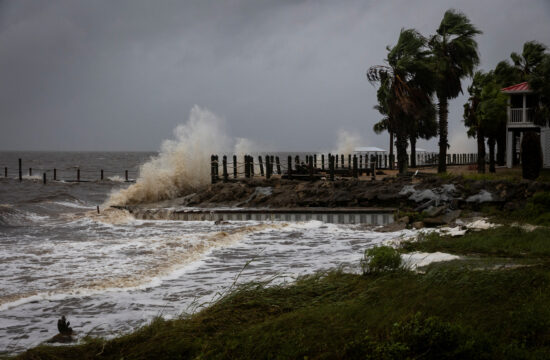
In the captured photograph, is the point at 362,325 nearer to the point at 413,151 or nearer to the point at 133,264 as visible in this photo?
the point at 133,264

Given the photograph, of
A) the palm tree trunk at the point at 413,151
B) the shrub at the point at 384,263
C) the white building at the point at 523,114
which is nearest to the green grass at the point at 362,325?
the shrub at the point at 384,263

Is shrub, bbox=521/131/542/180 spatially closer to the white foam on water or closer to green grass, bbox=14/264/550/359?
the white foam on water

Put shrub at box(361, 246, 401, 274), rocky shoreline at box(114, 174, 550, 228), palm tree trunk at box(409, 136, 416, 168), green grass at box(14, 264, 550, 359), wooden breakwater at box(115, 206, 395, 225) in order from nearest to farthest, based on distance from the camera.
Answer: green grass at box(14, 264, 550, 359) < shrub at box(361, 246, 401, 274) < rocky shoreline at box(114, 174, 550, 228) < wooden breakwater at box(115, 206, 395, 225) < palm tree trunk at box(409, 136, 416, 168)

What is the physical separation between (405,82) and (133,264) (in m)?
21.5

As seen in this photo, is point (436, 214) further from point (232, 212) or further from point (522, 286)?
point (522, 286)

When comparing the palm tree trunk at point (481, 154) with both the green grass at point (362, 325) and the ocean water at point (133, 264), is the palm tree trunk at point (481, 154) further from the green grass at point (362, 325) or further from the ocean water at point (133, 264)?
the green grass at point (362, 325)

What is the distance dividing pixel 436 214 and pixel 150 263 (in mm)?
9116

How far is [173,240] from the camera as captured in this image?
14.6m

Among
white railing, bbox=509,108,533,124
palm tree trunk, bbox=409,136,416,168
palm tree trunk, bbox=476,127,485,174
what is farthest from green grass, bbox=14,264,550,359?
palm tree trunk, bbox=409,136,416,168

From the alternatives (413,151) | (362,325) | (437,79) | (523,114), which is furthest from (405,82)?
(362,325)

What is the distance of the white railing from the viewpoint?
3344cm

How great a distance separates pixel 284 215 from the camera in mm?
19531

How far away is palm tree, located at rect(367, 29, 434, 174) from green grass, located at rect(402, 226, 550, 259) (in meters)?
17.9

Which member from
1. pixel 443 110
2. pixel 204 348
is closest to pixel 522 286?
pixel 204 348
